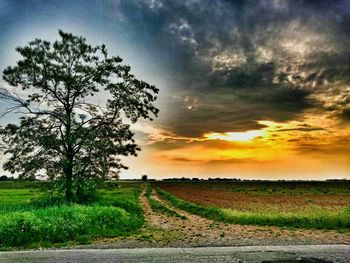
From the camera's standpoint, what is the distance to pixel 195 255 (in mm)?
10305

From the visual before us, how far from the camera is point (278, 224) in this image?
1947cm

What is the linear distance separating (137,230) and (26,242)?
5317 millimetres

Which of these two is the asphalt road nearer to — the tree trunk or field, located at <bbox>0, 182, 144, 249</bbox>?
field, located at <bbox>0, 182, 144, 249</bbox>

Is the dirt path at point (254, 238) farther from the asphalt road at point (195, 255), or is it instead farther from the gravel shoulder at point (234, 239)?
the asphalt road at point (195, 255)

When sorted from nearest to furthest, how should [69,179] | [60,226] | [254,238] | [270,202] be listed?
[254,238], [60,226], [69,179], [270,202]

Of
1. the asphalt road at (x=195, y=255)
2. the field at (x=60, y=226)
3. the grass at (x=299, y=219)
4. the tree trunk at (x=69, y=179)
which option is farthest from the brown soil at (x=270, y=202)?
the asphalt road at (x=195, y=255)

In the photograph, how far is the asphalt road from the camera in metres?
9.88

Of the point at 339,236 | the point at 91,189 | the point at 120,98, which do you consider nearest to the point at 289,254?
the point at 339,236

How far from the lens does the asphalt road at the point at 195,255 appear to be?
32.4 ft

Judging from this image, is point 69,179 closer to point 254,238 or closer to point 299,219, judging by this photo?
point 254,238

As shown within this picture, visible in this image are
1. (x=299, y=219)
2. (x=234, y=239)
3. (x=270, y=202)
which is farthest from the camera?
(x=270, y=202)

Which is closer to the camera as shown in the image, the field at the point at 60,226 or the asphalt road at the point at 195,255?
the asphalt road at the point at 195,255

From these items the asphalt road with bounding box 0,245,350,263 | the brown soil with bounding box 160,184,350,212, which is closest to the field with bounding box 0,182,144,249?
the asphalt road with bounding box 0,245,350,263

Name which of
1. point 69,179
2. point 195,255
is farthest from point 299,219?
point 69,179
